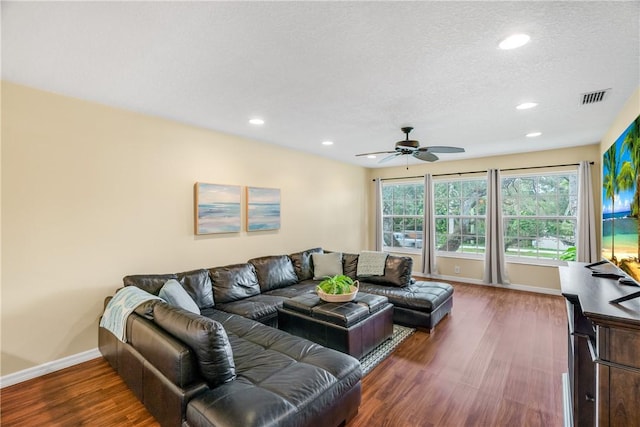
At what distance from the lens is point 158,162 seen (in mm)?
3377

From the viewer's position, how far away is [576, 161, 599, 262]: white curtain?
4.62 meters

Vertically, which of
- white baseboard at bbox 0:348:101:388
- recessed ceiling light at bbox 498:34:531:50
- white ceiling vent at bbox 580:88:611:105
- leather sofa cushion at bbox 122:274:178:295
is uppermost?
white ceiling vent at bbox 580:88:611:105

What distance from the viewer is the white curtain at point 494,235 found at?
216 inches

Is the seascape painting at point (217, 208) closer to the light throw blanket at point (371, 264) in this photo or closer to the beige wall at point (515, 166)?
the light throw blanket at point (371, 264)

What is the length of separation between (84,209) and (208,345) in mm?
2154

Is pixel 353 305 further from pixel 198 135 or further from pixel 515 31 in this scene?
pixel 198 135

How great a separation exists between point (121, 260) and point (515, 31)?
3.84 meters

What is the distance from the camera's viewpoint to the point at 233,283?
141 inches

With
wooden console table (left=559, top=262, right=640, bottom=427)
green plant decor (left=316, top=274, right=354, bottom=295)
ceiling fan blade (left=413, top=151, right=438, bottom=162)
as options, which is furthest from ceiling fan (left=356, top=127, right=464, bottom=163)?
wooden console table (left=559, top=262, right=640, bottom=427)

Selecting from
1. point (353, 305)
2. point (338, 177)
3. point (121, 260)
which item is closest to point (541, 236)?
point (338, 177)

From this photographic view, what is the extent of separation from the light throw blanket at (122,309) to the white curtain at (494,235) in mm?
5534

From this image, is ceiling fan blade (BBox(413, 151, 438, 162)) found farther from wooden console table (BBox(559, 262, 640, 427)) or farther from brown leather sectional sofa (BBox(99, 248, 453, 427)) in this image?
brown leather sectional sofa (BBox(99, 248, 453, 427))

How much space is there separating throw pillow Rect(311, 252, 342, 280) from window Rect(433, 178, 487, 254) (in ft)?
9.28

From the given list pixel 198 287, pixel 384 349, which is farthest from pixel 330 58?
pixel 384 349
